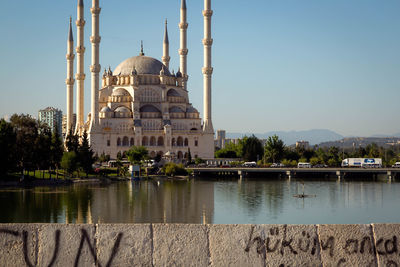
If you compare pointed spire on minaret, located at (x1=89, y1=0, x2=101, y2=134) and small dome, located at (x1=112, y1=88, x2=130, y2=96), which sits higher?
pointed spire on minaret, located at (x1=89, y1=0, x2=101, y2=134)

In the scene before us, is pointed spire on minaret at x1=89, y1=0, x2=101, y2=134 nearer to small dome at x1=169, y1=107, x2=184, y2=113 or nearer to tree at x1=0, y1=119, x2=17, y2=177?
small dome at x1=169, y1=107, x2=184, y2=113

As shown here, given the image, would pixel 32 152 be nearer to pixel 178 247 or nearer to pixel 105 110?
pixel 105 110

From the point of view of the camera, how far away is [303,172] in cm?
8538

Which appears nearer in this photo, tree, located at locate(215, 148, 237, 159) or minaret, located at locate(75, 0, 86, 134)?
minaret, located at locate(75, 0, 86, 134)

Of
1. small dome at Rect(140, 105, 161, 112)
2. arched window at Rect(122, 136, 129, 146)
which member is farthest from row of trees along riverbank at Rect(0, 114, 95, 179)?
small dome at Rect(140, 105, 161, 112)

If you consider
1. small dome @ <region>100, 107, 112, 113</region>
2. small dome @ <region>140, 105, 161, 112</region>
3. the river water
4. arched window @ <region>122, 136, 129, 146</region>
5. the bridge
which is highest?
small dome @ <region>140, 105, 161, 112</region>

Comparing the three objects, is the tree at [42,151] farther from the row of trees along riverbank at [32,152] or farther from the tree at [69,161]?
the tree at [69,161]

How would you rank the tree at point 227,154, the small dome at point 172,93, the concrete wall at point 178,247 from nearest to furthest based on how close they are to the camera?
the concrete wall at point 178,247, the small dome at point 172,93, the tree at point 227,154

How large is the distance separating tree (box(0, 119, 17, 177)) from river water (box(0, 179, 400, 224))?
2.06m

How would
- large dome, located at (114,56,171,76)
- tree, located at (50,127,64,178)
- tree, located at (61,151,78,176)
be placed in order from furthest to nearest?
1. large dome, located at (114,56,171,76)
2. tree, located at (50,127,64,178)
3. tree, located at (61,151,78,176)

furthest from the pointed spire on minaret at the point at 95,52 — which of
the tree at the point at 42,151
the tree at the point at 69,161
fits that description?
the tree at the point at 42,151

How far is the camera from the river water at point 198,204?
38625 mm

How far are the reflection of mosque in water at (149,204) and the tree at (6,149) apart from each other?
7.57m

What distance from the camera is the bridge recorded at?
266 ft
